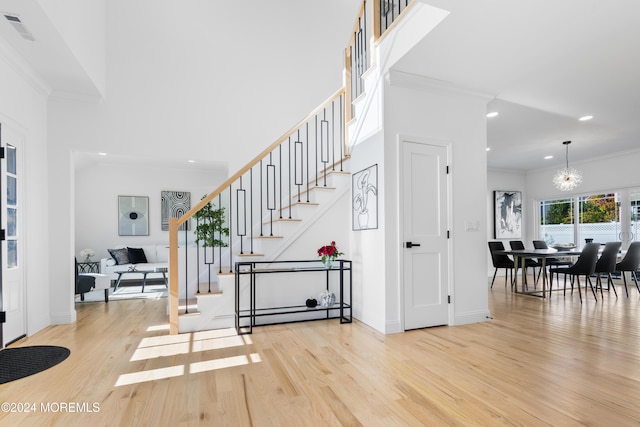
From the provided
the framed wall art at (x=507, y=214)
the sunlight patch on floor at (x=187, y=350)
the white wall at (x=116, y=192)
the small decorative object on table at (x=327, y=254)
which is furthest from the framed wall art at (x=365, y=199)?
the framed wall art at (x=507, y=214)

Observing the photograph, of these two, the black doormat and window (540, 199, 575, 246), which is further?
window (540, 199, 575, 246)

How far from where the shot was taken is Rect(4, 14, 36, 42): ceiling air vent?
2912mm

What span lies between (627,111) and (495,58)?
312 centimetres

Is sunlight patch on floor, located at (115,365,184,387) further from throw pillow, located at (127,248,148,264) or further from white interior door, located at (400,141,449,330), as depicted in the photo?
throw pillow, located at (127,248,148,264)

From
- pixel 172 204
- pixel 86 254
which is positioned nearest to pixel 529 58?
pixel 172 204

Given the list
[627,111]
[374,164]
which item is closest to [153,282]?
[374,164]

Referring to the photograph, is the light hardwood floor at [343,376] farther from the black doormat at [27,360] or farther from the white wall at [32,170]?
the white wall at [32,170]

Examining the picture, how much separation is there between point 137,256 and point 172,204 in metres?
1.59

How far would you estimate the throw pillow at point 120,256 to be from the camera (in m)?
6.96

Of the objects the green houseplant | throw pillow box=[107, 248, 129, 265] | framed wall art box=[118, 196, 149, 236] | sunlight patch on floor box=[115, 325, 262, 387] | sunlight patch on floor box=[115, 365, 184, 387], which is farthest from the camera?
framed wall art box=[118, 196, 149, 236]

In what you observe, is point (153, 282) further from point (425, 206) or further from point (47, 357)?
point (425, 206)

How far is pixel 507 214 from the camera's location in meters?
9.06

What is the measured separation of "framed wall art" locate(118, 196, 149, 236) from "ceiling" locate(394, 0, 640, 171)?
7067 mm

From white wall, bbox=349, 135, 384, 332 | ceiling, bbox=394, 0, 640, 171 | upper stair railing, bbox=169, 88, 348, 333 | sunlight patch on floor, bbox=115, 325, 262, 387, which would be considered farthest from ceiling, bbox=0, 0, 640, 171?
sunlight patch on floor, bbox=115, 325, 262, 387
